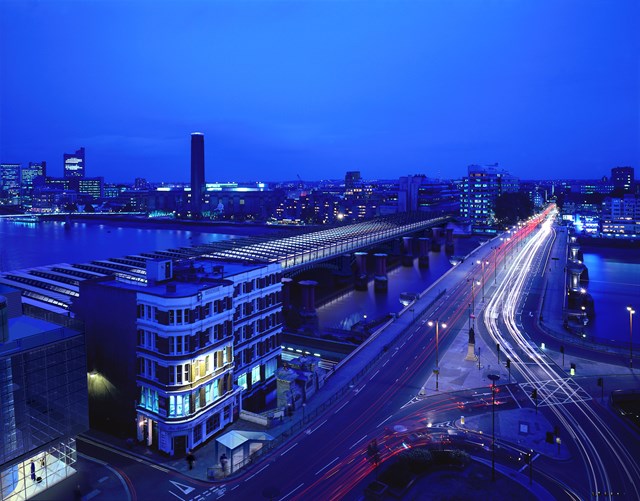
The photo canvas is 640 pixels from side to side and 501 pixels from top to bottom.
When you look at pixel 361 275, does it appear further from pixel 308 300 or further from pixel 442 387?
pixel 442 387

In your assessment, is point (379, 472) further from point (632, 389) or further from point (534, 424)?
point (632, 389)

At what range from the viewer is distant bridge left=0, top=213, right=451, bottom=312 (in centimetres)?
4181

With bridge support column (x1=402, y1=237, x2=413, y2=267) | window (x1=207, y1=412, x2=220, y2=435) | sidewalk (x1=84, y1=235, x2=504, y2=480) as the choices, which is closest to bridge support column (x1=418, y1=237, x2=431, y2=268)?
bridge support column (x1=402, y1=237, x2=413, y2=267)

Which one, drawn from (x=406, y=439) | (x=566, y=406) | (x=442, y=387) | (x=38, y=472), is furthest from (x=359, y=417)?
(x=38, y=472)

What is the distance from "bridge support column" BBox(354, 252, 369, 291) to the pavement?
32296 millimetres

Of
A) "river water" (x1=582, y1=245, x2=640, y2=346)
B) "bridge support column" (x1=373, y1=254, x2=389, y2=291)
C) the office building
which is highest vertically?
the office building

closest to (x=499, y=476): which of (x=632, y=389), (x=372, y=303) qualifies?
(x=632, y=389)

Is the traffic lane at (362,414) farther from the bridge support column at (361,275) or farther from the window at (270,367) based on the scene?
the bridge support column at (361,275)

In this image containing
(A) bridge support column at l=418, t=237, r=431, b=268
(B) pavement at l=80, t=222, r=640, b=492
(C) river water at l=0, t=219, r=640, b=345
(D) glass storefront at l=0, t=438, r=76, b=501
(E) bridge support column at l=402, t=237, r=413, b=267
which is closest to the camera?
(D) glass storefront at l=0, t=438, r=76, b=501

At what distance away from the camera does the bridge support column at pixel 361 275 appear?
90.4 m

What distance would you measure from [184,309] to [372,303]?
54.6 m

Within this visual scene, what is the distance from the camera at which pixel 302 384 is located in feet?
106

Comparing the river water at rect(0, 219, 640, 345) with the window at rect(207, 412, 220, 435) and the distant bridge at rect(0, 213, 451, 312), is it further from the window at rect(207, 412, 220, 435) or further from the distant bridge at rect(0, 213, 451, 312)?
the window at rect(207, 412, 220, 435)

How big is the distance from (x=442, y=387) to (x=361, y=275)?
57.3 m
